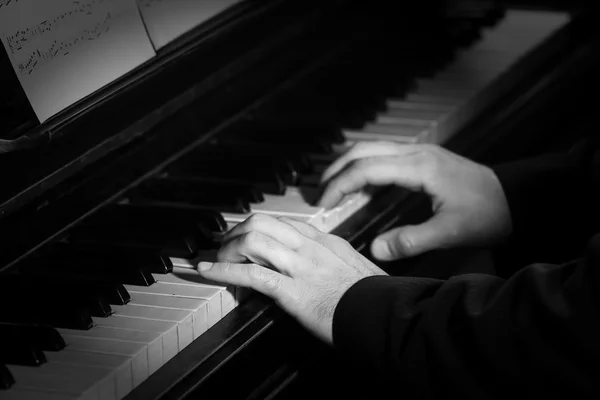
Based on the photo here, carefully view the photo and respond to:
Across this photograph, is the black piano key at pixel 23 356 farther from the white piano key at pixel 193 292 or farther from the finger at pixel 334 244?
the finger at pixel 334 244

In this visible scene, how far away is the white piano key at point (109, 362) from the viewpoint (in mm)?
1201

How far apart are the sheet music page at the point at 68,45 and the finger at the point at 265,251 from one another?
15.3 inches

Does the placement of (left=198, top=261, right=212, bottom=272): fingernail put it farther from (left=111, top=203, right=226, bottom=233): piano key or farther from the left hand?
(left=111, top=203, right=226, bottom=233): piano key

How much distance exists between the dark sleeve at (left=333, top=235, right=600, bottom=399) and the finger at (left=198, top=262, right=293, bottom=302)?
0.28ft

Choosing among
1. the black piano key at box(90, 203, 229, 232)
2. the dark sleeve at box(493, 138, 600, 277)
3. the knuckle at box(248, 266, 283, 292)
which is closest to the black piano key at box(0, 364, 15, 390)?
the knuckle at box(248, 266, 283, 292)

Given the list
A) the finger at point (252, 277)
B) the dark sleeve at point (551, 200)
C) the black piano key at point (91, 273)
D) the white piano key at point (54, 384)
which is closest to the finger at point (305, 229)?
the finger at point (252, 277)

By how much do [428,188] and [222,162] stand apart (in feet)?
1.33

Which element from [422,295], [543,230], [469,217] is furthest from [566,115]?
[422,295]

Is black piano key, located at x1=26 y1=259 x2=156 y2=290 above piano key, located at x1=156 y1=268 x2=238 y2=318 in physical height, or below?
above

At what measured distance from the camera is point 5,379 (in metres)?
1.16

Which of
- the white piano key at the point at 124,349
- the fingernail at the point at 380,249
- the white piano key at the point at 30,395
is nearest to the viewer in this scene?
the white piano key at the point at 30,395

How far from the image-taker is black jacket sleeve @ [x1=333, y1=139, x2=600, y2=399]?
1.23 m

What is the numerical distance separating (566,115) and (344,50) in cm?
64

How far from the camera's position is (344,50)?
7.80 ft
